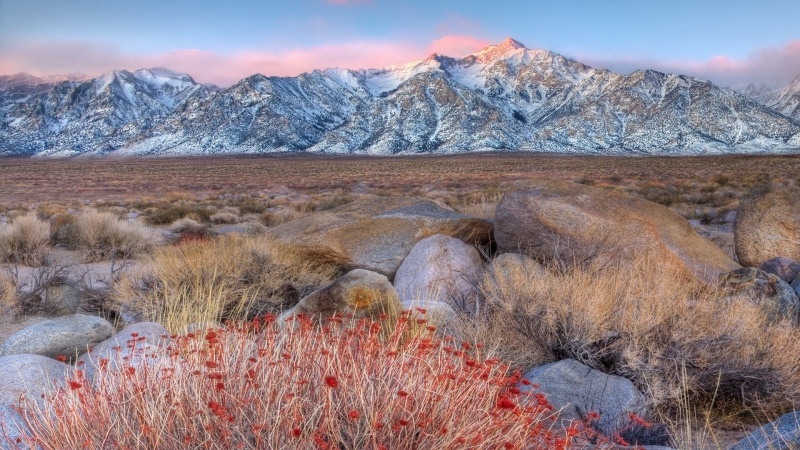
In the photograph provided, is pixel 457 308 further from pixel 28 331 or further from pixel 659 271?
pixel 28 331

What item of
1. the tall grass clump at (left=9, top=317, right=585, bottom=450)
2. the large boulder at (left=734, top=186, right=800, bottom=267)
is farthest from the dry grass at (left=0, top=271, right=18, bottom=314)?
the large boulder at (left=734, top=186, right=800, bottom=267)

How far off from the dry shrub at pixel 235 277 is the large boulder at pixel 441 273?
1270 millimetres

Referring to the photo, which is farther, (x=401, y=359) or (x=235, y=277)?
(x=235, y=277)

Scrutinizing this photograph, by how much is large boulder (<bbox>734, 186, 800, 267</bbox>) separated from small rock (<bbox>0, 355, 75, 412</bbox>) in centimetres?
861

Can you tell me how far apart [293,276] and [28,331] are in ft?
10.6

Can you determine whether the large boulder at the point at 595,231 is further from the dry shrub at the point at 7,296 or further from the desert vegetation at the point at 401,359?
the dry shrub at the point at 7,296

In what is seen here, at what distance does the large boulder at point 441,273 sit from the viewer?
6.99m

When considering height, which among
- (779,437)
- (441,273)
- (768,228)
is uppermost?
(768,228)

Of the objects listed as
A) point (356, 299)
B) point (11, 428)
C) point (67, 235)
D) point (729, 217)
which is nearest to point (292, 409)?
point (11, 428)

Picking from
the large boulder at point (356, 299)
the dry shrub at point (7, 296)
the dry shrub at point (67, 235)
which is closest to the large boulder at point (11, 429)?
the large boulder at point (356, 299)

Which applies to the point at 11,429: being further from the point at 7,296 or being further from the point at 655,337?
the point at 7,296

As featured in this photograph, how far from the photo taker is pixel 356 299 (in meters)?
5.90

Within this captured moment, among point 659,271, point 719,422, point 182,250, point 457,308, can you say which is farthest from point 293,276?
point 719,422

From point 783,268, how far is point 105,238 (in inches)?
475
